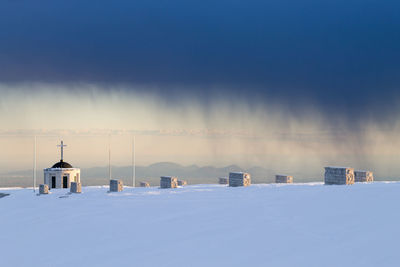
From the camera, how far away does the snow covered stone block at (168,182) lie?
41312 millimetres

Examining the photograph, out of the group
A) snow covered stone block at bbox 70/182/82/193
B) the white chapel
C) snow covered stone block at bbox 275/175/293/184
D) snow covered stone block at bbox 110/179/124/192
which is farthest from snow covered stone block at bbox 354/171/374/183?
the white chapel

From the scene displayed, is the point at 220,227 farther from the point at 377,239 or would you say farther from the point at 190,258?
the point at 377,239

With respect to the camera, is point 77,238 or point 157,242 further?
point 77,238

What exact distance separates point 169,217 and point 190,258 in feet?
22.0

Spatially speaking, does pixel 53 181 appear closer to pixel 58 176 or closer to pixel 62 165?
pixel 58 176

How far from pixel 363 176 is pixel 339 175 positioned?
502 centimetres

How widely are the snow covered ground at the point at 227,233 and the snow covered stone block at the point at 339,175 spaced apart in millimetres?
6165

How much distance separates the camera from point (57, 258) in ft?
55.0

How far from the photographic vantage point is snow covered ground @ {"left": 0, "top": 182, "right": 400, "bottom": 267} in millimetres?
13461

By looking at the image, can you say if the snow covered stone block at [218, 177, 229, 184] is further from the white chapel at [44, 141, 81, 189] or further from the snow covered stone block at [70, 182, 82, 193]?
the white chapel at [44, 141, 81, 189]

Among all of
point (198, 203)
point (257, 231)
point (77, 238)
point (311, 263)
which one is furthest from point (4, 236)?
point (311, 263)

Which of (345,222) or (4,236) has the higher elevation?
(345,222)

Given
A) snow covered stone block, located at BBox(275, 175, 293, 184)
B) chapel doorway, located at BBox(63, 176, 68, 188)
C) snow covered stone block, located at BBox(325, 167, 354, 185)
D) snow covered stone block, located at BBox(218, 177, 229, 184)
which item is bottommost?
chapel doorway, located at BBox(63, 176, 68, 188)

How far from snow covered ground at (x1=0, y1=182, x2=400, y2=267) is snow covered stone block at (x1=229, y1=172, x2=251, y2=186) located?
9.97m
